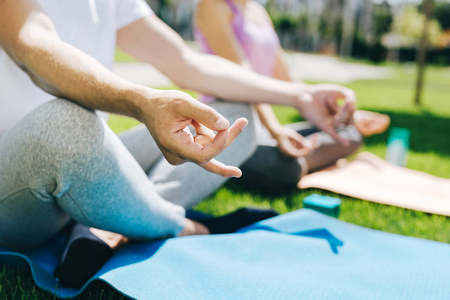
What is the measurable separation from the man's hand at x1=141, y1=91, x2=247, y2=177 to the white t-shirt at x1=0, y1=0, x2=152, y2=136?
0.57m

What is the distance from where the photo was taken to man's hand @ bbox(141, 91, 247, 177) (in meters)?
0.91

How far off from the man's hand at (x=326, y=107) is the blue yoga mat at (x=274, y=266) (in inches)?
20.2

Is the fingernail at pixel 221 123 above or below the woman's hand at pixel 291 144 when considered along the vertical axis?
above

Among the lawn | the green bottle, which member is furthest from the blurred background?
the green bottle

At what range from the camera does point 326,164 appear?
290 centimetres

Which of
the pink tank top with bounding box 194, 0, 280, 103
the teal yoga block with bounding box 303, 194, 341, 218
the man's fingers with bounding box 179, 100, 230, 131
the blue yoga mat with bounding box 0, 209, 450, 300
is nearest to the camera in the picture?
the man's fingers with bounding box 179, 100, 230, 131

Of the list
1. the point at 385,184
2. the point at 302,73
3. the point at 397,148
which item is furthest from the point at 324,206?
the point at 302,73

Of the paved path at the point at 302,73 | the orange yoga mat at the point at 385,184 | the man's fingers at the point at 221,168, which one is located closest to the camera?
the man's fingers at the point at 221,168

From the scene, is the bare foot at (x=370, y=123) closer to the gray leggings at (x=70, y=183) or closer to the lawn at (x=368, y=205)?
the lawn at (x=368, y=205)

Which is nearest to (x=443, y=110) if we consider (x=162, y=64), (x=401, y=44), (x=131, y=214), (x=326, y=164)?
(x=326, y=164)

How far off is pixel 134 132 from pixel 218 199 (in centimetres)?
73

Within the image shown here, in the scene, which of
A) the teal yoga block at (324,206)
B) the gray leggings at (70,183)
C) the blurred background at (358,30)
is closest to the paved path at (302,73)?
the teal yoga block at (324,206)

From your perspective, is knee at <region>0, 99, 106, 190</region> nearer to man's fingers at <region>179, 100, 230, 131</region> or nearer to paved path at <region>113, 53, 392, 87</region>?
man's fingers at <region>179, 100, 230, 131</region>

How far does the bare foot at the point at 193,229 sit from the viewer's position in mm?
1564
